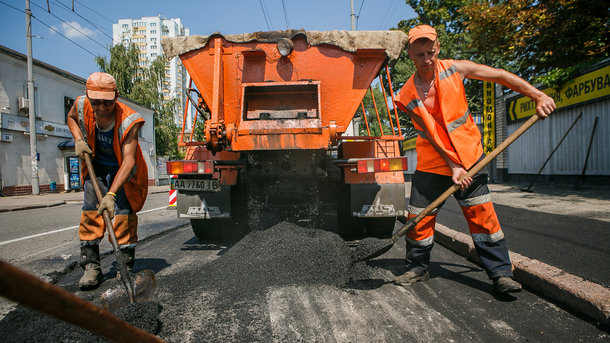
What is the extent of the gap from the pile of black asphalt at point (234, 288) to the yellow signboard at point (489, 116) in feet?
40.2

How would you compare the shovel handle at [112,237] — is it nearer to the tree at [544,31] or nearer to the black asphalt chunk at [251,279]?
the black asphalt chunk at [251,279]

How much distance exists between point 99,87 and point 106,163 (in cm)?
68

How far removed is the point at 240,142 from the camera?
344 centimetres

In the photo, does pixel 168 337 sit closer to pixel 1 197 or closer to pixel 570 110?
pixel 570 110

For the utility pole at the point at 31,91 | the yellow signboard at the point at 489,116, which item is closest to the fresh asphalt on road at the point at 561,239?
the yellow signboard at the point at 489,116

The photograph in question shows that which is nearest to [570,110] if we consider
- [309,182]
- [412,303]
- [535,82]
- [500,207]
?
[535,82]

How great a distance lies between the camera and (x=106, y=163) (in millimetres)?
3020

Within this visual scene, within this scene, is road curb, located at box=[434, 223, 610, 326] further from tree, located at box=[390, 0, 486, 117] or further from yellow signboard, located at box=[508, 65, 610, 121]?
tree, located at box=[390, 0, 486, 117]

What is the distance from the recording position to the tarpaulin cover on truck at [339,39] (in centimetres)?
403

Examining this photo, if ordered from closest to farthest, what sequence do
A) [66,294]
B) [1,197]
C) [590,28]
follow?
[66,294] < [590,28] < [1,197]

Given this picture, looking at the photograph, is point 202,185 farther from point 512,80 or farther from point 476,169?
point 512,80

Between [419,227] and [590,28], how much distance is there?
25.6 ft

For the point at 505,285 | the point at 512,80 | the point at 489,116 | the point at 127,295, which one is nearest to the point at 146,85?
the point at 489,116

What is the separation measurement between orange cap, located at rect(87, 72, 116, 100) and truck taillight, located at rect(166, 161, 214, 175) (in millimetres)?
1129
